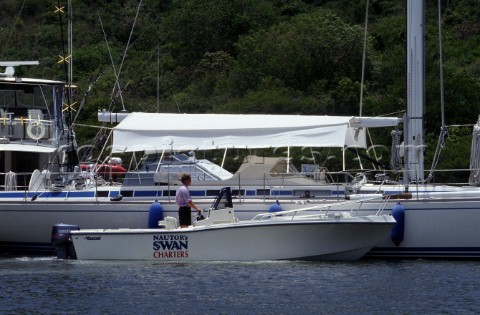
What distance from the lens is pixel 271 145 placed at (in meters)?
23.4

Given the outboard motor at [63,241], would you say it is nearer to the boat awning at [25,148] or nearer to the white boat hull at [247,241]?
the white boat hull at [247,241]

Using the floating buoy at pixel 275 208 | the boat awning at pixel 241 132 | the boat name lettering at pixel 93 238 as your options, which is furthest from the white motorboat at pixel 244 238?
the boat awning at pixel 241 132

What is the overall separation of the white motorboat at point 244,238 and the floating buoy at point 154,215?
0.58m

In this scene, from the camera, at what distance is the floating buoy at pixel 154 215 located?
22891 millimetres

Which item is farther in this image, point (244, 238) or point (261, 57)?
point (261, 57)

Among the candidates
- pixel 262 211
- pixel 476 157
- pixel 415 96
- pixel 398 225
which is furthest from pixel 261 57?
pixel 398 225

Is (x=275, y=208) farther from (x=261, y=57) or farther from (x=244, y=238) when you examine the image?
(x=261, y=57)

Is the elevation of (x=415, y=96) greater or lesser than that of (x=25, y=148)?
greater

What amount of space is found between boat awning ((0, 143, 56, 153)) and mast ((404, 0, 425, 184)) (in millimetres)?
7546

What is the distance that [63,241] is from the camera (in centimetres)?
2262

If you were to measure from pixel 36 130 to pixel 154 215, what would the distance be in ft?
13.8

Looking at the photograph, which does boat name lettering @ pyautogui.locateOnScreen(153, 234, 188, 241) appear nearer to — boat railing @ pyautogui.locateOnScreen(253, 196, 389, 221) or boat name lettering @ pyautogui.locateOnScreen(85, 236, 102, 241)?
boat name lettering @ pyautogui.locateOnScreen(85, 236, 102, 241)

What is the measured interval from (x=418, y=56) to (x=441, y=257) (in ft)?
12.7

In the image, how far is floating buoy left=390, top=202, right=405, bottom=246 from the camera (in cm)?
2217
